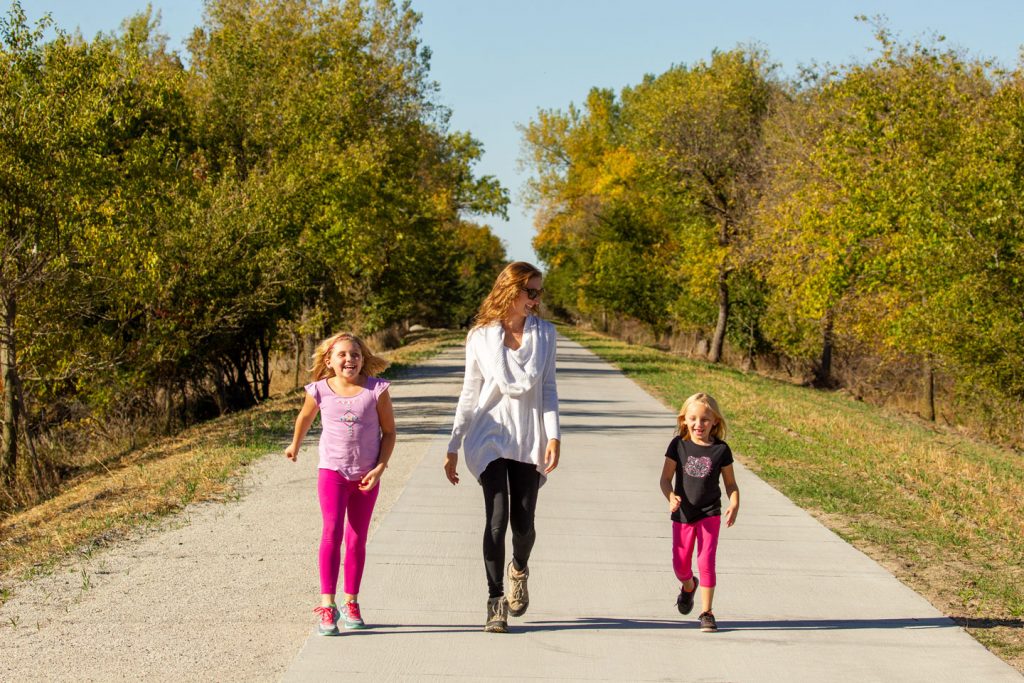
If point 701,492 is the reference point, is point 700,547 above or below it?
below

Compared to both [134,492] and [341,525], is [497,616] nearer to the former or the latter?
[341,525]

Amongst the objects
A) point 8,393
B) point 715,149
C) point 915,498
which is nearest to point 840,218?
point 715,149

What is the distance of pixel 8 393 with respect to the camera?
44.3ft

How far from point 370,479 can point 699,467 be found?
1.65m

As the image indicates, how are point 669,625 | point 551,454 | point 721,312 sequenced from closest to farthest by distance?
1. point 551,454
2. point 669,625
3. point 721,312

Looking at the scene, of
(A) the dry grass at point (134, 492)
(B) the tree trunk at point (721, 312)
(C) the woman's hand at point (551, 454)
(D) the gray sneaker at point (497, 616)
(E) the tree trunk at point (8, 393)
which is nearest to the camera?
(C) the woman's hand at point (551, 454)

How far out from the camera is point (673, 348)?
55.3 m

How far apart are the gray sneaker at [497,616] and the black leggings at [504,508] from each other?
0.12 ft

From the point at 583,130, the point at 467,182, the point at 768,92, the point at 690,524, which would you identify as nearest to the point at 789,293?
the point at 768,92

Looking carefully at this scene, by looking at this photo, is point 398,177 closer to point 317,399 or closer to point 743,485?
point 743,485

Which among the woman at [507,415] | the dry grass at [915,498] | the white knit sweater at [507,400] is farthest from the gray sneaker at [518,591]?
the dry grass at [915,498]

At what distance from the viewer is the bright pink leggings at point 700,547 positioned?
585 cm

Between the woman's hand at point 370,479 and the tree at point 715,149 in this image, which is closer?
the woman's hand at point 370,479

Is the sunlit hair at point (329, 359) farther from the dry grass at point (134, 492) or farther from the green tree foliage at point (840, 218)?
the green tree foliage at point (840, 218)
